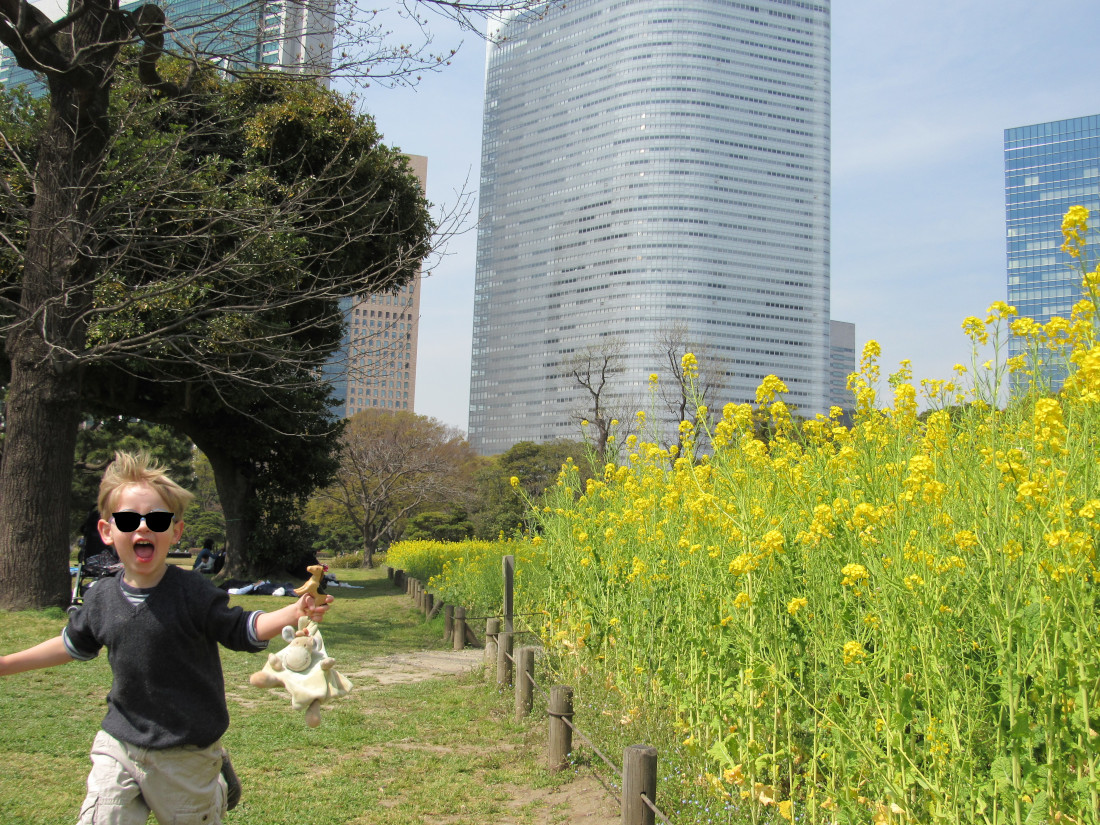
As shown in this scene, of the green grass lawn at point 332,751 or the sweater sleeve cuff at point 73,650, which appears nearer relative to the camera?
the sweater sleeve cuff at point 73,650

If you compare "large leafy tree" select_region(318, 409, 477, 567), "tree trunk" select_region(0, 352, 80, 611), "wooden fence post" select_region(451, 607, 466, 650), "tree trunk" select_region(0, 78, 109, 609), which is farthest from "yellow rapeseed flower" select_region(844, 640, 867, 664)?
"large leafy tree" select_region(318, 409, 477, 567)

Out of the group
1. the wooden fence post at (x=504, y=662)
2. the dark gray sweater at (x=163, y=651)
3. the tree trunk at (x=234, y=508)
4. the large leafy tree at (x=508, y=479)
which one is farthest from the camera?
the large leafy tree at (x=508, y=479)

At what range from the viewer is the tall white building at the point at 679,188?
103 metres

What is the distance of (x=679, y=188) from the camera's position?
103938 millimetres

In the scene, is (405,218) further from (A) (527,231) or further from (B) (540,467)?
(A) (527,231)

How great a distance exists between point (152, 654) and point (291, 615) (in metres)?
0.44

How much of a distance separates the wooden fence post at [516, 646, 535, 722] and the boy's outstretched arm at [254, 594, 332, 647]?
11.9ft

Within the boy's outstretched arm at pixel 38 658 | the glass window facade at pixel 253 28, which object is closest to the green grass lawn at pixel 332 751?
the boy's outstretched arm at pixel 38 658

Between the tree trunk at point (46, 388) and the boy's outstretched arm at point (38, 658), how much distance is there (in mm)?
6887

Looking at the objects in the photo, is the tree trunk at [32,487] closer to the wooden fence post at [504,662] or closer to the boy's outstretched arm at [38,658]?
the wooden fence post at [504,662]

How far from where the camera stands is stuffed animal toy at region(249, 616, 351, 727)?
7.45 feet

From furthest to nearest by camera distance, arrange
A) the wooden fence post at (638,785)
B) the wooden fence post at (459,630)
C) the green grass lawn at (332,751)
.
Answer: the wooden fence post at (459,630)
the green grass lawn at (332,751)
the wooden fence post at (638,785)

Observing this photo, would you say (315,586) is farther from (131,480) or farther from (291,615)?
(131,480)

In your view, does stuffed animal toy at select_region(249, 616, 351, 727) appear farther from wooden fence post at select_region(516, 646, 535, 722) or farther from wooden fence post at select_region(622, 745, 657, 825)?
wooden fence post at select_region(516, 646, 535, 722)
